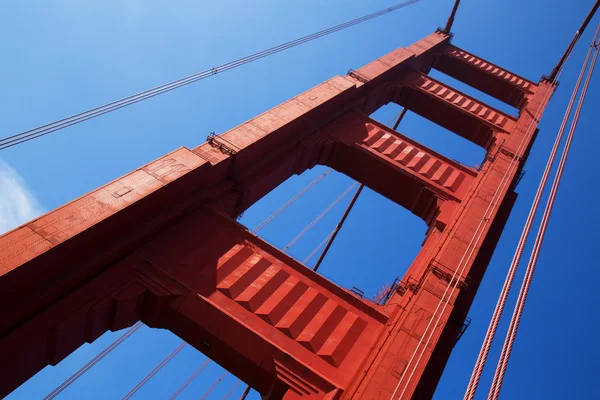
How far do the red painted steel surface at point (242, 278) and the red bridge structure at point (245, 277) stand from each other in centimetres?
3

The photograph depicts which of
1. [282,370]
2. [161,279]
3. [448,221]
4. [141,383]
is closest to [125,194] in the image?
[161,279]

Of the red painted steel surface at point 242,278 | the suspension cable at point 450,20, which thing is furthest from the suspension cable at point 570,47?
the red painted steel surface at point 242,278

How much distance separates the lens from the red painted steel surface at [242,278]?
30.6 ft

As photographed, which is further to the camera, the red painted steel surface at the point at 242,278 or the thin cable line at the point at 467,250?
the thin cable line at the point at 467,250

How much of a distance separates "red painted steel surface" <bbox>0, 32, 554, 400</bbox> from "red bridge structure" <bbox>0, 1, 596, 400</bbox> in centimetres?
3

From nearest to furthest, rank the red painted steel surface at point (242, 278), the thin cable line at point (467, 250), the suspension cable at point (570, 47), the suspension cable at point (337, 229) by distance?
the red painted steel surface at point (242, 278), the thin cable line at point (467, 250), the suspension cable at point (337, 229), the suspension cable at point (570, 47)

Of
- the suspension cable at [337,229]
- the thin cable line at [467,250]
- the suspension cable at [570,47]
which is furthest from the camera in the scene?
the suspension cable at [570,47]

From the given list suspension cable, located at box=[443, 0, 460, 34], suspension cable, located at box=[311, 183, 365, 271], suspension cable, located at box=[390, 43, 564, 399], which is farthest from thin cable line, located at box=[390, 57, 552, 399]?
suspension cable, located at box=[443, 0, 460, 34]

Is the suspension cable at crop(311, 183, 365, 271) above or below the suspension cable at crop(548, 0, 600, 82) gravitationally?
below

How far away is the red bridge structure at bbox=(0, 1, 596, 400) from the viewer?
9.32 m

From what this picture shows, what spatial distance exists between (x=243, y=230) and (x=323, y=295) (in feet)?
8.35

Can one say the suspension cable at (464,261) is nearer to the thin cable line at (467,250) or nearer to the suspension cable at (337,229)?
the thin cable line at (467,250)

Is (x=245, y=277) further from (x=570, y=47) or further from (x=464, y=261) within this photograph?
(x=570, y=47)

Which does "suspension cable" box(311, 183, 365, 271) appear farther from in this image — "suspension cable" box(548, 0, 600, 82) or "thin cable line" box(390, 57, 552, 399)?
"suspension cable" box(548, 0, 600, 82)
